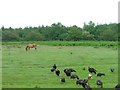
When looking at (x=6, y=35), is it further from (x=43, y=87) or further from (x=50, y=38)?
(x=43, y=87)

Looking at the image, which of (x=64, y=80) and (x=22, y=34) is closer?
(x=64, y=80)

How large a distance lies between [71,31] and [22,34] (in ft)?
41.0

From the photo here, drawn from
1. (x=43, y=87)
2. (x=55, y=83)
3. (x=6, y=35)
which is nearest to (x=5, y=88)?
(x=43, y=87)

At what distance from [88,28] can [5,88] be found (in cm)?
6432

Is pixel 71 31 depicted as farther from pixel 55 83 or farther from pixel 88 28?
pixel 55 83

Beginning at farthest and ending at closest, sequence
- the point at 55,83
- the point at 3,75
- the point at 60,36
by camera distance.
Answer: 1. the point at 60,36
2. the point at 3,75
3. the point at 55,83

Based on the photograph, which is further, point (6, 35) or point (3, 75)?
point (6, 35)

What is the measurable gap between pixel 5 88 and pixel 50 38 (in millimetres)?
58486

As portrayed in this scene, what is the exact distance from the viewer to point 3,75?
1443 centimetres

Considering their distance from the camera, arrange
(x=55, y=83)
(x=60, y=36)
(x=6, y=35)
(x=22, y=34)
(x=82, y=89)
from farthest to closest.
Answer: (x=22, y=34), (x=60, y=36), (x=6, y=35), (x=55, y=83), (x=82, y=89)

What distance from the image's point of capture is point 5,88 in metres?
11.1

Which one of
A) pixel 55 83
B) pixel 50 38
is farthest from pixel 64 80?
pixel 50 38

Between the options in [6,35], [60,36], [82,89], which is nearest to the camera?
[82,89]

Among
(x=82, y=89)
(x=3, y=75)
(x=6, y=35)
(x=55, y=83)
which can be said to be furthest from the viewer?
(x=6, y=35)
